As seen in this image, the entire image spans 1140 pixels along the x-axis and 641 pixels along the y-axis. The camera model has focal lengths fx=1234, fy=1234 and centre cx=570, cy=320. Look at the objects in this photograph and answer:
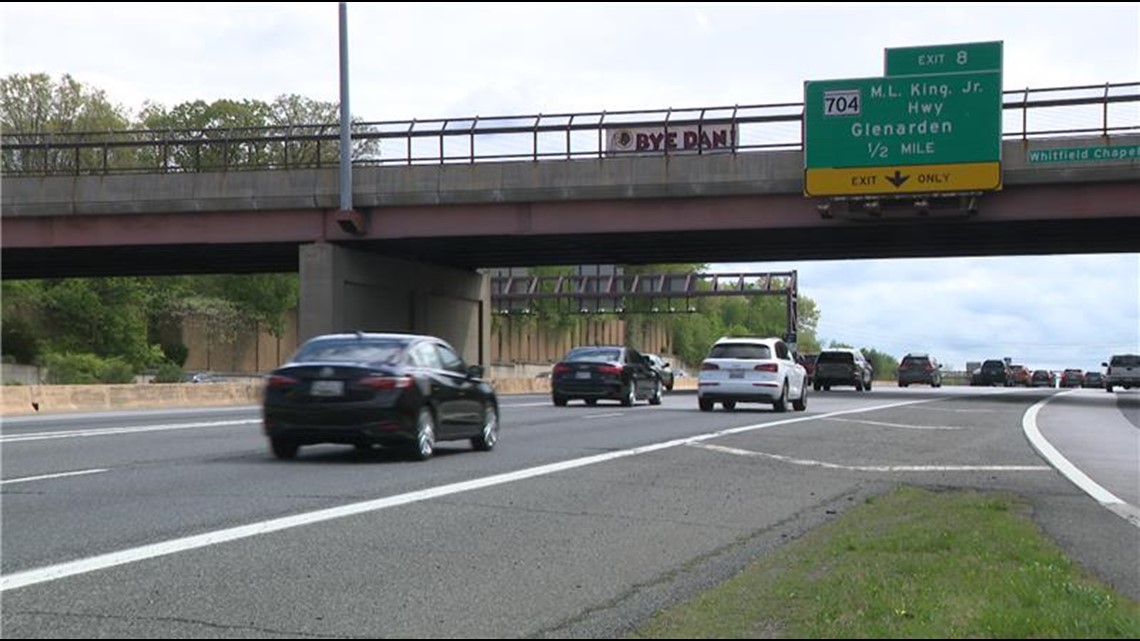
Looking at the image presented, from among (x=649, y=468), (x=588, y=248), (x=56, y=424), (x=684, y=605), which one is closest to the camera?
(x=684, y=605)

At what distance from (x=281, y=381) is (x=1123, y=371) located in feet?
203

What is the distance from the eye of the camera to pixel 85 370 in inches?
2063

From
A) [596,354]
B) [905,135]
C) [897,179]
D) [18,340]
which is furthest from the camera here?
[18,340]

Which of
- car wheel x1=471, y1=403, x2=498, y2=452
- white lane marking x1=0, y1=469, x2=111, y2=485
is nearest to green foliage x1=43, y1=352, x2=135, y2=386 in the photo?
car wheel x1=471, y1=403, x2=498, y2=452

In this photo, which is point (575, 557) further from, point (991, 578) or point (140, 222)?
point (140, 222)

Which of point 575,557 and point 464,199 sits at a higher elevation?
point 464,199

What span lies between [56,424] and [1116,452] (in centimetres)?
1844

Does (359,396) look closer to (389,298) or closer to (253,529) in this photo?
(253,529)

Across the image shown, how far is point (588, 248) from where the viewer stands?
45562 millimetres

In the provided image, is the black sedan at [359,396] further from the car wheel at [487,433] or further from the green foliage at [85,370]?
the green foliage at [85,370]

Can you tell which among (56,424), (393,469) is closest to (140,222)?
(56,424)

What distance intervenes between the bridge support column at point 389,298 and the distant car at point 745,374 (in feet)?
48.9

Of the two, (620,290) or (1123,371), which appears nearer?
(1123,371)

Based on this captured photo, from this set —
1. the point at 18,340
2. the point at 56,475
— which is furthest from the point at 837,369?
the point at 56,475
